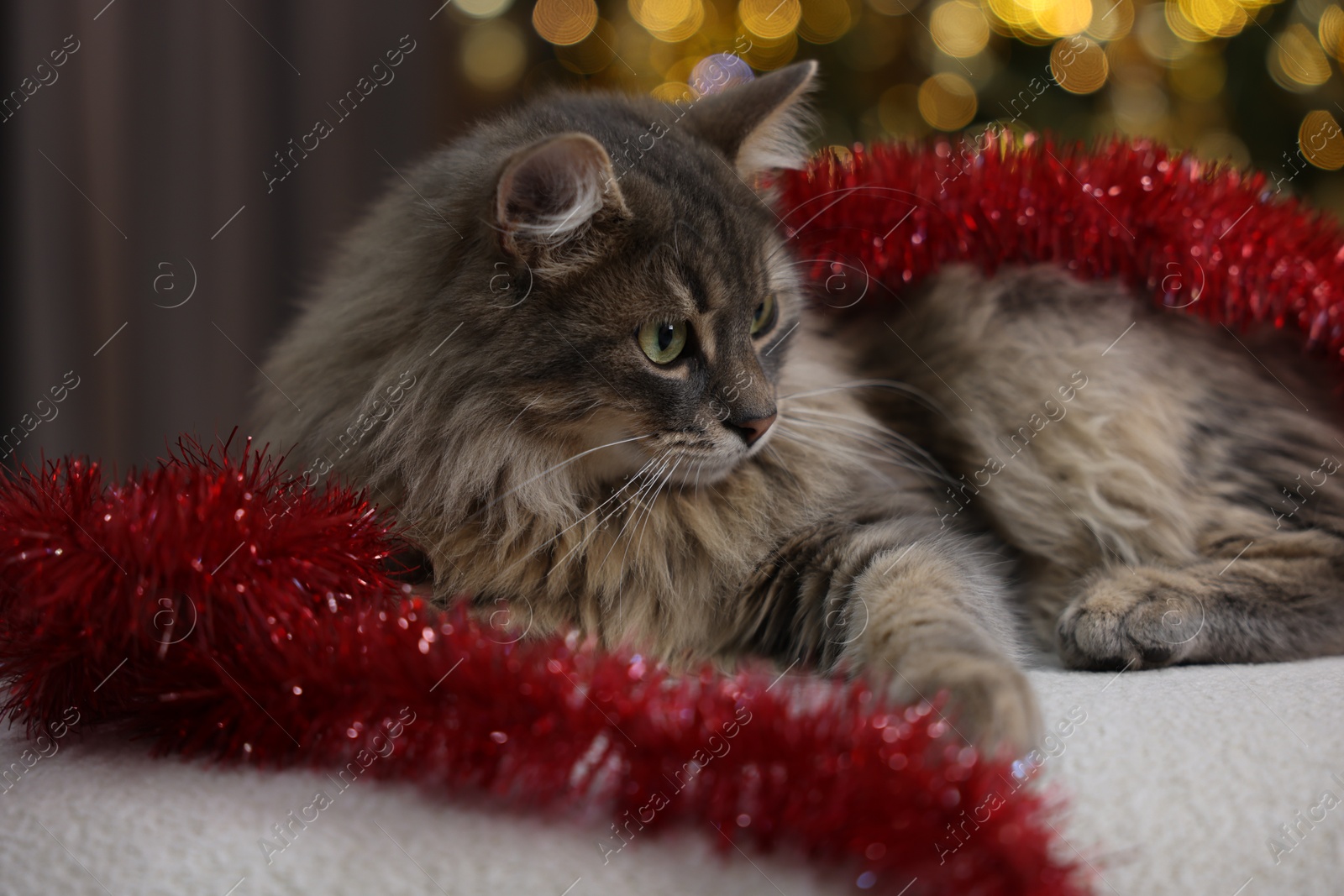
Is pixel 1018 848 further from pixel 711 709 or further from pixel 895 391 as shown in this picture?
pixel 895 391

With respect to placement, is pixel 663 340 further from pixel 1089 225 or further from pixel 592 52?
pixel 592 52

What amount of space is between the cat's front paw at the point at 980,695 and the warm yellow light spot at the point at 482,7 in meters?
2.45

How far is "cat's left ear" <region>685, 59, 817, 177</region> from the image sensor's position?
1212 millimetres

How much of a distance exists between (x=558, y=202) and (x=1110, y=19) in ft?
6.58

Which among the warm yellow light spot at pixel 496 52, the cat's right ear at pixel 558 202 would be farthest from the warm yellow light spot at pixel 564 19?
the cat's right ear at pixel 558 202

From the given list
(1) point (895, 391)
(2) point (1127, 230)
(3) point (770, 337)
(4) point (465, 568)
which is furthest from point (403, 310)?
(2) point (1127, 230)

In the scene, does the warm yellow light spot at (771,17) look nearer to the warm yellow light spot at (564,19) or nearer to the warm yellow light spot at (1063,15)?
the warm yellow light spot at (564,19)

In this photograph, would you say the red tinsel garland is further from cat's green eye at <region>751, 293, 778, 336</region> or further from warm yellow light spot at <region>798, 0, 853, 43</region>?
warm yellow light spot at <region>798, 0, 853, 43</region>

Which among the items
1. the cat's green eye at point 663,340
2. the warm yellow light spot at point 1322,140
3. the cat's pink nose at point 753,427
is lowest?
the warm yellow light spot at point 1322,140

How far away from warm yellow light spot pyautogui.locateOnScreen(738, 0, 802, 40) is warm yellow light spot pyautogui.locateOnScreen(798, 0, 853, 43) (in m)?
0.04

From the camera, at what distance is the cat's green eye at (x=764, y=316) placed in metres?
1.17

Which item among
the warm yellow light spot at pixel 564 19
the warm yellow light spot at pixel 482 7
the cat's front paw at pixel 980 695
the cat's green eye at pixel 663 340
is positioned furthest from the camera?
the warm yellow light spot at pixel 482 7

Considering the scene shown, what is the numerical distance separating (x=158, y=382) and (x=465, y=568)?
66.5 inches

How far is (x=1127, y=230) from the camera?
4.00ft
